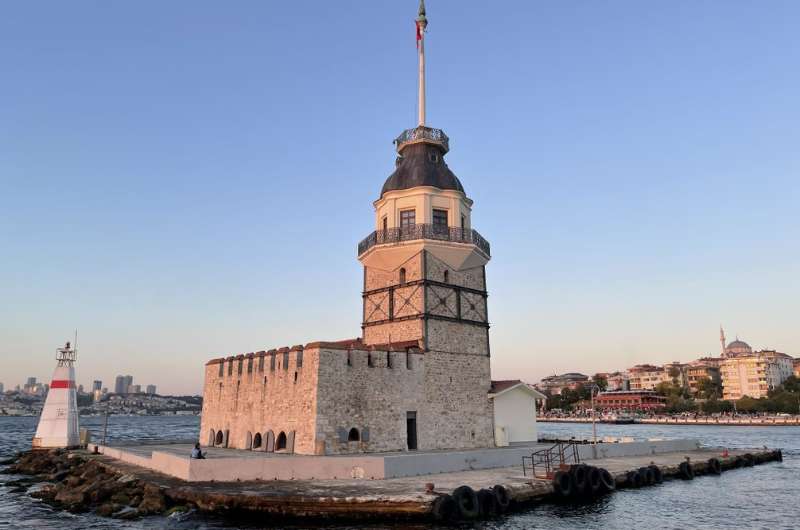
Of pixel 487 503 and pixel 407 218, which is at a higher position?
pixel 407 218

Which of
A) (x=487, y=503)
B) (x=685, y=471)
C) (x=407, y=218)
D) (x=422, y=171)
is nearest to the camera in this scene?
(x=487, y=503)

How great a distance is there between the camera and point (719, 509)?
20.2 metres

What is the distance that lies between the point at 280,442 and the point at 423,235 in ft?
38.2

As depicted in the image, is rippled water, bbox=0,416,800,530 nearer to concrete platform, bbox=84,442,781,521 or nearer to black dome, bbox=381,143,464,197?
concrete platform, bbox=84,442,781,521

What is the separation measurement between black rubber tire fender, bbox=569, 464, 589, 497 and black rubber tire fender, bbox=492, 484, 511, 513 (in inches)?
142

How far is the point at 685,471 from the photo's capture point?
87.3ft

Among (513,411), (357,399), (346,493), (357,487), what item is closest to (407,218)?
(357,399)

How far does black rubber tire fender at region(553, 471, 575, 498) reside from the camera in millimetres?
20359

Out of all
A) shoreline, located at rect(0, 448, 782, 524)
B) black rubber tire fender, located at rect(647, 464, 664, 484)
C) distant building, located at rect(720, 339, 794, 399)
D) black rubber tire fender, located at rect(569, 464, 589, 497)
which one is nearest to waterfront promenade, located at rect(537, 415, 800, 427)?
distant building, located at rect(720, 339, 794, 399)

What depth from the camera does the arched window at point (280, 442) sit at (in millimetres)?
25469

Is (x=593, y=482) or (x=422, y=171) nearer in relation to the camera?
(x=593, y=482)

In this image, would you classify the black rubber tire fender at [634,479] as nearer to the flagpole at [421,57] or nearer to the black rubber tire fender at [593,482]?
the black rubber tire fender at [593,482]

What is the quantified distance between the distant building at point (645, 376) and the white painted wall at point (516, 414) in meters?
148

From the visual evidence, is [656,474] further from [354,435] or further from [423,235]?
[423,235]
